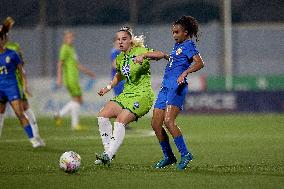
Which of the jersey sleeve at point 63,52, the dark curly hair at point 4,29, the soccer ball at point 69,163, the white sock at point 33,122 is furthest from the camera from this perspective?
the jersey sleeve at point 63,52

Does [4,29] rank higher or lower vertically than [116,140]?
higher

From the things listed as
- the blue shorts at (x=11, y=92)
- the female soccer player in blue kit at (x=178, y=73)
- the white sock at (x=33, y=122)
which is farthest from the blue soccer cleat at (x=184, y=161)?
the white sock at (x=33, y=122)

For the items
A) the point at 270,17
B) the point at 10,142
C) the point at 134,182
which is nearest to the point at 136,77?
the point at 134,182

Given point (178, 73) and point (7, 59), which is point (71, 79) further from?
point (178, 73)

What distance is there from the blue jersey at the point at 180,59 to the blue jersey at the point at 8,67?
4.80 metres

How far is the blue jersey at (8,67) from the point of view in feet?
57.1

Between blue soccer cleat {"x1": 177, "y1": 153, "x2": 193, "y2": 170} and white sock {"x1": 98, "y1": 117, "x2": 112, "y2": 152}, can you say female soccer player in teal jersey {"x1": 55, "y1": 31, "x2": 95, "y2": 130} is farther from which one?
blue soccer cleat {"x1": 177, "y1": 153, "x2": 193, "y2": 170}

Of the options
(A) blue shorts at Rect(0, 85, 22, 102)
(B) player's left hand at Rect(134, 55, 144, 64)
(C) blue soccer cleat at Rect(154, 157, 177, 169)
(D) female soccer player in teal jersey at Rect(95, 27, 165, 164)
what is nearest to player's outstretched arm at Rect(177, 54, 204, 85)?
(B) player's left hand at Rect(134, 55, 144, 64)

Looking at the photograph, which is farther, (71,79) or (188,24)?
(71,79)

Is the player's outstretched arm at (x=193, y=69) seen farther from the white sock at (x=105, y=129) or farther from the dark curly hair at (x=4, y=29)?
the dark curly hair at (x=4, y=29)

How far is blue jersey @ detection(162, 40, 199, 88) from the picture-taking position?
43.8ft

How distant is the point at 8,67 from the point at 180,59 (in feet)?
16.8

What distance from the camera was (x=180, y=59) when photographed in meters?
13.4

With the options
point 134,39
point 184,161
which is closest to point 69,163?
point 184,161
